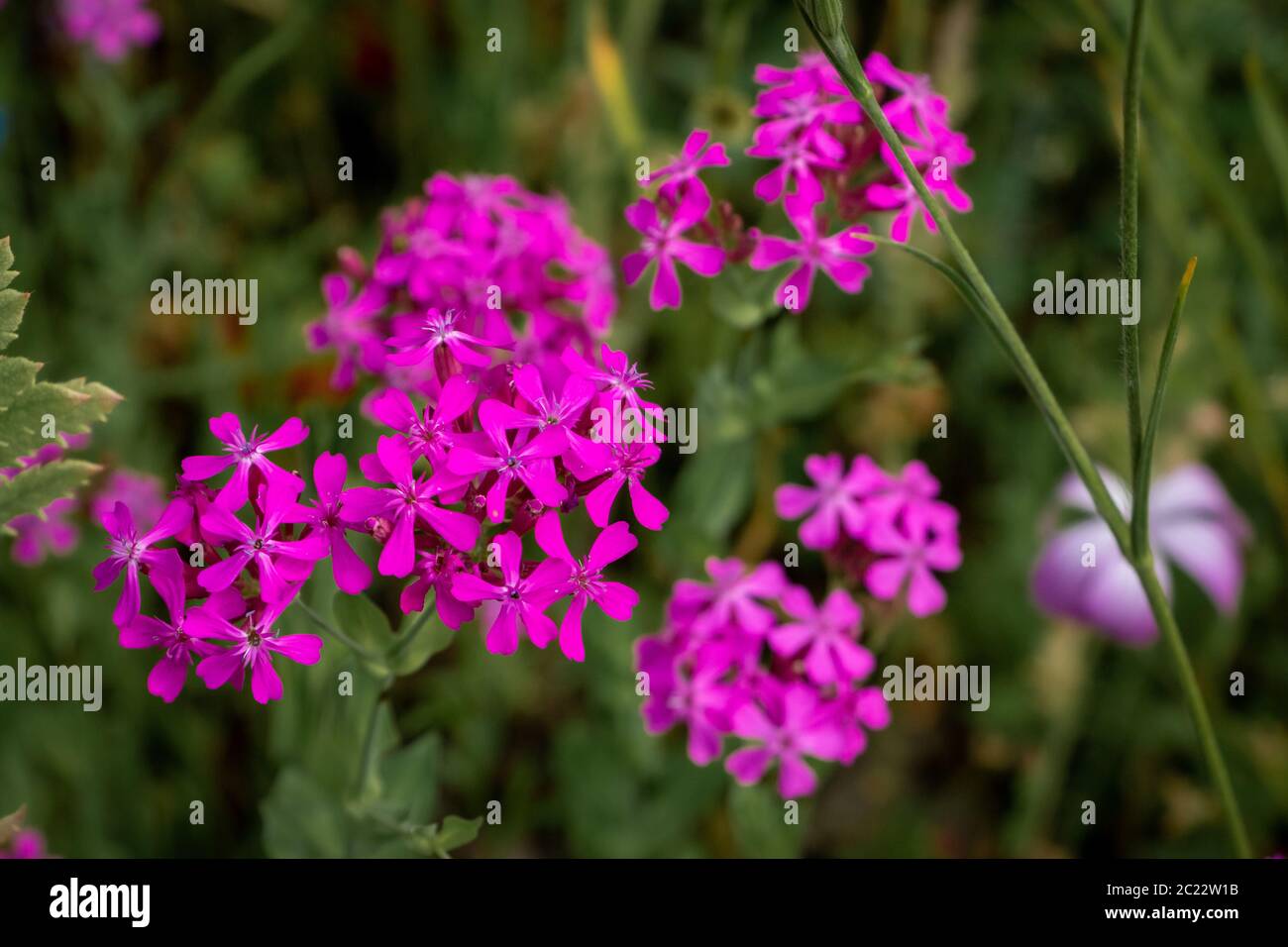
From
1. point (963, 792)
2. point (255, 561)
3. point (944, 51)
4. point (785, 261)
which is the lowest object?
point (963, 792)

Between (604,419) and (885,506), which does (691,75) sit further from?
(604,419)

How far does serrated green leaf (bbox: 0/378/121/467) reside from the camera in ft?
4.20

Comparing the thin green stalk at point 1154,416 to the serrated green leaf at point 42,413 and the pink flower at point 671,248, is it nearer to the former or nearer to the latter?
the pink flower at point 671,248

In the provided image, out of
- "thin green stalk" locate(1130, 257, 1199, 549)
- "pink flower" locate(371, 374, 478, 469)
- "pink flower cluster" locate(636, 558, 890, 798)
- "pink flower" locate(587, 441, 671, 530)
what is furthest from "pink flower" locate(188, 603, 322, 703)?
"thin green stalk" locate(1130, 257, 1199, 549)

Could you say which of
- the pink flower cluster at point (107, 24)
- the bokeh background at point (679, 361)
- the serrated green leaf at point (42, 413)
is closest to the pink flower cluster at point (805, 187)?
the bokeh background at point (679, 361)

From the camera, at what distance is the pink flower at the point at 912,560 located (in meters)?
1.72

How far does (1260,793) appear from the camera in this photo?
8.27 ft

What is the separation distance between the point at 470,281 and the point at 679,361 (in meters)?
1.12

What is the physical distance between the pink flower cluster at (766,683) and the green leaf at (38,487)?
2.57 ft

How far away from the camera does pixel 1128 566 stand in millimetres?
2225

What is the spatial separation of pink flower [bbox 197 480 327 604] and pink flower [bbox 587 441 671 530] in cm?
28

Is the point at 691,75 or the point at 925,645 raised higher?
the point at 691,75
